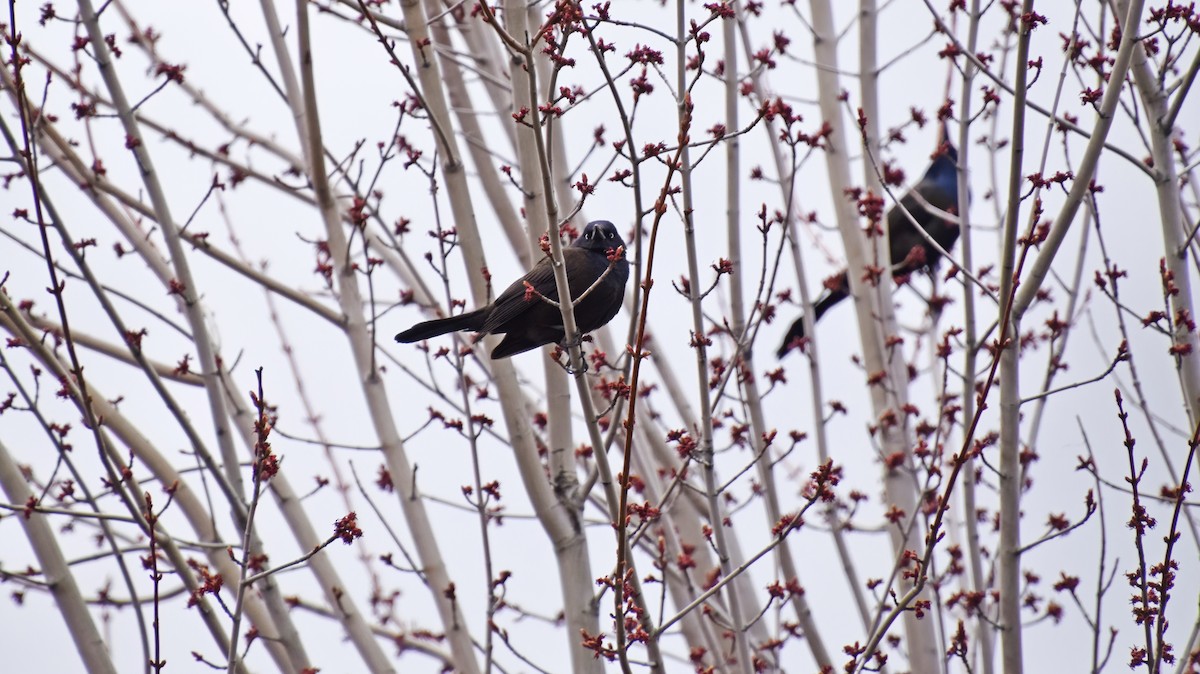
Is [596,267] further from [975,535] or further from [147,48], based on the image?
[147,48]

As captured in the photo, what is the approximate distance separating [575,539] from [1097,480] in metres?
1.64

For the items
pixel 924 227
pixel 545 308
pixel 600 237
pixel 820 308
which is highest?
pixel 924 227

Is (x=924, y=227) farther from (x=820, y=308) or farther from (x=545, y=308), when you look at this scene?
(x=545, y=308)

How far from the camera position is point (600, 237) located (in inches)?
176

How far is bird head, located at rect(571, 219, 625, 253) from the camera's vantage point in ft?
14.6

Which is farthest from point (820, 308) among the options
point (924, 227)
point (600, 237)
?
point (600, 237)

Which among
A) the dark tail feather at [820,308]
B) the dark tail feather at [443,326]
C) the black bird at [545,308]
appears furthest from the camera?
Result: the dark tail feather at [820,308]

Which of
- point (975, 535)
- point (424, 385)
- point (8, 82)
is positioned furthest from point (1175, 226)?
point (8, 82)

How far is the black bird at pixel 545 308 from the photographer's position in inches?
163

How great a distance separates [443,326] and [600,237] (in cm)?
67

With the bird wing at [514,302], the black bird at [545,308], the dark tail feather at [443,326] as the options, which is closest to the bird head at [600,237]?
the black bird at [545,308]

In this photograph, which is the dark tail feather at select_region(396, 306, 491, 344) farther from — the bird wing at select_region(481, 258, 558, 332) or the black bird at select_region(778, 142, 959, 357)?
the black bird at select_region(778, 142, 959, 357)

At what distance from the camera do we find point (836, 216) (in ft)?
16.5

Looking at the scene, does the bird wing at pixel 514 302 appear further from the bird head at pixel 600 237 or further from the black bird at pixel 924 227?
the black bird at pixel 924 227
